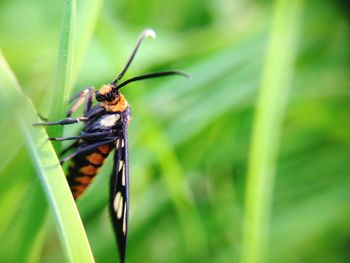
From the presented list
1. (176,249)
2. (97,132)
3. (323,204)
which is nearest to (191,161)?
(176,249)

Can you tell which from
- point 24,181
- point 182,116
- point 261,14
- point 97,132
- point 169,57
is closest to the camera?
point 97,132

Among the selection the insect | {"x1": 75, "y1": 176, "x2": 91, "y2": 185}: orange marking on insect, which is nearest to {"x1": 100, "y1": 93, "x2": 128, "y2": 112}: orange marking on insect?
the insect

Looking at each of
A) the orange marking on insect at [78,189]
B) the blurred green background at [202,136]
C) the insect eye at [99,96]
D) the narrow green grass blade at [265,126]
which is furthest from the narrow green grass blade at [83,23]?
the narrow green grass blade at [265,126]

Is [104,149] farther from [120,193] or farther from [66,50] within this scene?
[66,50]

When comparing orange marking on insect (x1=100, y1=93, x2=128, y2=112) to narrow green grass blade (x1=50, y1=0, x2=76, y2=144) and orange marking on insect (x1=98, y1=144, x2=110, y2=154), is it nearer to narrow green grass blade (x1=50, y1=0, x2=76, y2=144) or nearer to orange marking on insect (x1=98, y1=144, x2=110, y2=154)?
orange marking on insect (x1=98, y1=144, x2=110, y2=154)

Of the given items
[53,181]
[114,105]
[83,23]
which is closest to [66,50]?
[53,181]

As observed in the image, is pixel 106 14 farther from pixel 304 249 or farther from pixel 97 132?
pixel 304 249
